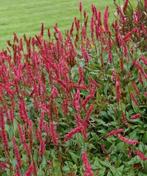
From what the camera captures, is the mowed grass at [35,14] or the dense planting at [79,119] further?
the mowed grass at [35,14]

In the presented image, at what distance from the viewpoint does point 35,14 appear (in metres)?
12.6

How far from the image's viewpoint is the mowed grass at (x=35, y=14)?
10.9m

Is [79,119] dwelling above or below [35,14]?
above

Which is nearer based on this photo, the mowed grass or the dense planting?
the dense planting

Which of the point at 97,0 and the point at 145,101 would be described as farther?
the point at 97,0

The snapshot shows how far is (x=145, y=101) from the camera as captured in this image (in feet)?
12.0

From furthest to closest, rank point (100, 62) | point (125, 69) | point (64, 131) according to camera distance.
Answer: point (100, 62), point (125, 69), point (64, 131)

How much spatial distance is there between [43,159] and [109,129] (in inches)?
24.0

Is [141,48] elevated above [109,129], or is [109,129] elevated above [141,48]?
[141,48]

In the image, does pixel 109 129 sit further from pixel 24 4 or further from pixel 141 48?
pixel 24 4

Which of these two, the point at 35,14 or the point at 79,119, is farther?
the point at 35,14

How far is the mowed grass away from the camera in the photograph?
10.9 metres

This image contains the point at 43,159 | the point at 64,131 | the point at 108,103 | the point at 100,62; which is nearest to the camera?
the point at 43,159

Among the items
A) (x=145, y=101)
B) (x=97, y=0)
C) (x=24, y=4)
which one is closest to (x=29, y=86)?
(x=145, y=101)
